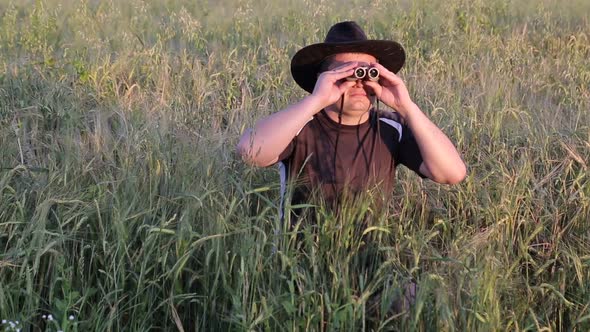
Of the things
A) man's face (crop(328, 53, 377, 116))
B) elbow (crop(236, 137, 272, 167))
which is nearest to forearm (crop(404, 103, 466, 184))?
man's face (crop(328, 53, 377, 116))

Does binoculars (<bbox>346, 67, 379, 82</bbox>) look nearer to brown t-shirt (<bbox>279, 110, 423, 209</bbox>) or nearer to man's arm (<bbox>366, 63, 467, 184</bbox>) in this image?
man's arm (<bbox>366, 63, 467, 184</bbox>)

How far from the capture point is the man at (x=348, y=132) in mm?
2658

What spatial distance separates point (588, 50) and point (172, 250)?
4873 millimetres

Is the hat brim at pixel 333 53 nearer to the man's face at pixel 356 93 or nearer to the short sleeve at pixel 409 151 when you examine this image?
the man's face at pixel 356 93

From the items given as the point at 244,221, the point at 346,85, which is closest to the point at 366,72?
the point at 346,85

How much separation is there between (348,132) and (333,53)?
0.30m

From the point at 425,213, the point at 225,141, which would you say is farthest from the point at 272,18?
the point at 425,213

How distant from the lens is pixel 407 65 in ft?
18.2

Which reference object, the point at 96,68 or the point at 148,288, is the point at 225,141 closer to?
the point at 148,288

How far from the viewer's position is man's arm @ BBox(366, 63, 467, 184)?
105 inches

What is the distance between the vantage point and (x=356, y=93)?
271 cm

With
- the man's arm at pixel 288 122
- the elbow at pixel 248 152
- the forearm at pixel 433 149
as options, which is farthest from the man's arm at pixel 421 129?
the elbow at pixel 248 152

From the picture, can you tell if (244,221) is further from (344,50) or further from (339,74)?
(344,50)

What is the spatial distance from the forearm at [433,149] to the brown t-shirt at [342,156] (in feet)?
0.27
